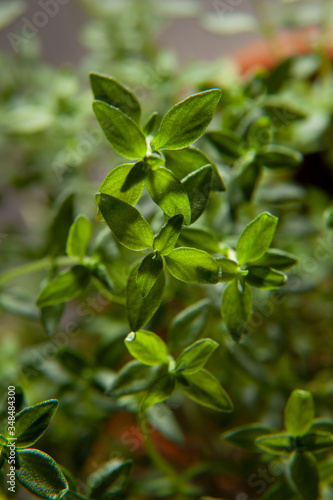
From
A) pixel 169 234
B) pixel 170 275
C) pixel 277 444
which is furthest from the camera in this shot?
pixel 170 275

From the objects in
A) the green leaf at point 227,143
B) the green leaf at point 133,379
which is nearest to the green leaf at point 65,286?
the green leaf at point 133,379

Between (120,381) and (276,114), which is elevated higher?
(276,114)

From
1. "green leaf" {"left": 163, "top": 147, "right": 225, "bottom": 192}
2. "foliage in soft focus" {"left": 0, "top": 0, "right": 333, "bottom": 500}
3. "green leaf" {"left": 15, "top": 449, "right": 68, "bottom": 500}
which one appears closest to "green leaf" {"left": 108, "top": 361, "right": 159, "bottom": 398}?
"foliage in soft focus" {"left": 0, "top": 0, "right": 333, "bottom": 500}

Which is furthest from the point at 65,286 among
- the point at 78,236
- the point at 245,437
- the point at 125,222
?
the point at 245,437

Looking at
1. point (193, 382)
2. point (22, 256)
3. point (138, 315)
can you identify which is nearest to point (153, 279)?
point (138, 315)

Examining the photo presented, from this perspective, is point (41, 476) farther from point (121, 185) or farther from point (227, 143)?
point (227, 143)

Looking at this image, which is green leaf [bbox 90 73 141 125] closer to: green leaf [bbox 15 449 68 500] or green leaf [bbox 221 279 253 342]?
green leaf [bbox 221 279 253 342]

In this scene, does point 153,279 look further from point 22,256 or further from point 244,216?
point 22,256
